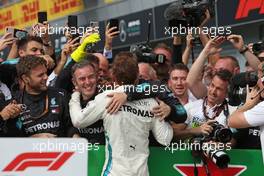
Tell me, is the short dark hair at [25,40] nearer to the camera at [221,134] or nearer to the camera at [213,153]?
the camera at [213,153]

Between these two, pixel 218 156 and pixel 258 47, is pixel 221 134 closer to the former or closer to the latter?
pixel 218 156

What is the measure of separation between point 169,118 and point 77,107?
2.23 ft

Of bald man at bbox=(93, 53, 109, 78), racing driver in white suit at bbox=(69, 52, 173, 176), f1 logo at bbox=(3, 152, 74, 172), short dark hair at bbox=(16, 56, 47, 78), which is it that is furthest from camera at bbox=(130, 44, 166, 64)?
f1 logo at bbox=(3, 152, 74, 172)

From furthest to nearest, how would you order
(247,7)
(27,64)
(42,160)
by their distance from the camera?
(247,7)
(27,64)
(42,160)

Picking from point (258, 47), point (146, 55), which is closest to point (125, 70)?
point (146, 55)

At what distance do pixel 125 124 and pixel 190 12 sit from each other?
1809 mm

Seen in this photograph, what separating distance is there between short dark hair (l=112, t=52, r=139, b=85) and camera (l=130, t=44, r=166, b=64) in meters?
1.04

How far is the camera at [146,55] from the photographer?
529cm

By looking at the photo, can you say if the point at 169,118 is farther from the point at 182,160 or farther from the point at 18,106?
the point at 18,106

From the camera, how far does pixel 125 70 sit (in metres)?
4.18

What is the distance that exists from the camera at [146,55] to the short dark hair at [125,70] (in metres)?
1.04

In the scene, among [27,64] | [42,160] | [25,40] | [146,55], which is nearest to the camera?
[42,160]

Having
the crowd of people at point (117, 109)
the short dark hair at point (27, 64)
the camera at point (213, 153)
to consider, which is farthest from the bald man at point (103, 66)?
the camera at point (213, 153)

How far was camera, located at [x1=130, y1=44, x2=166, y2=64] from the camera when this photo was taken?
208 inches
